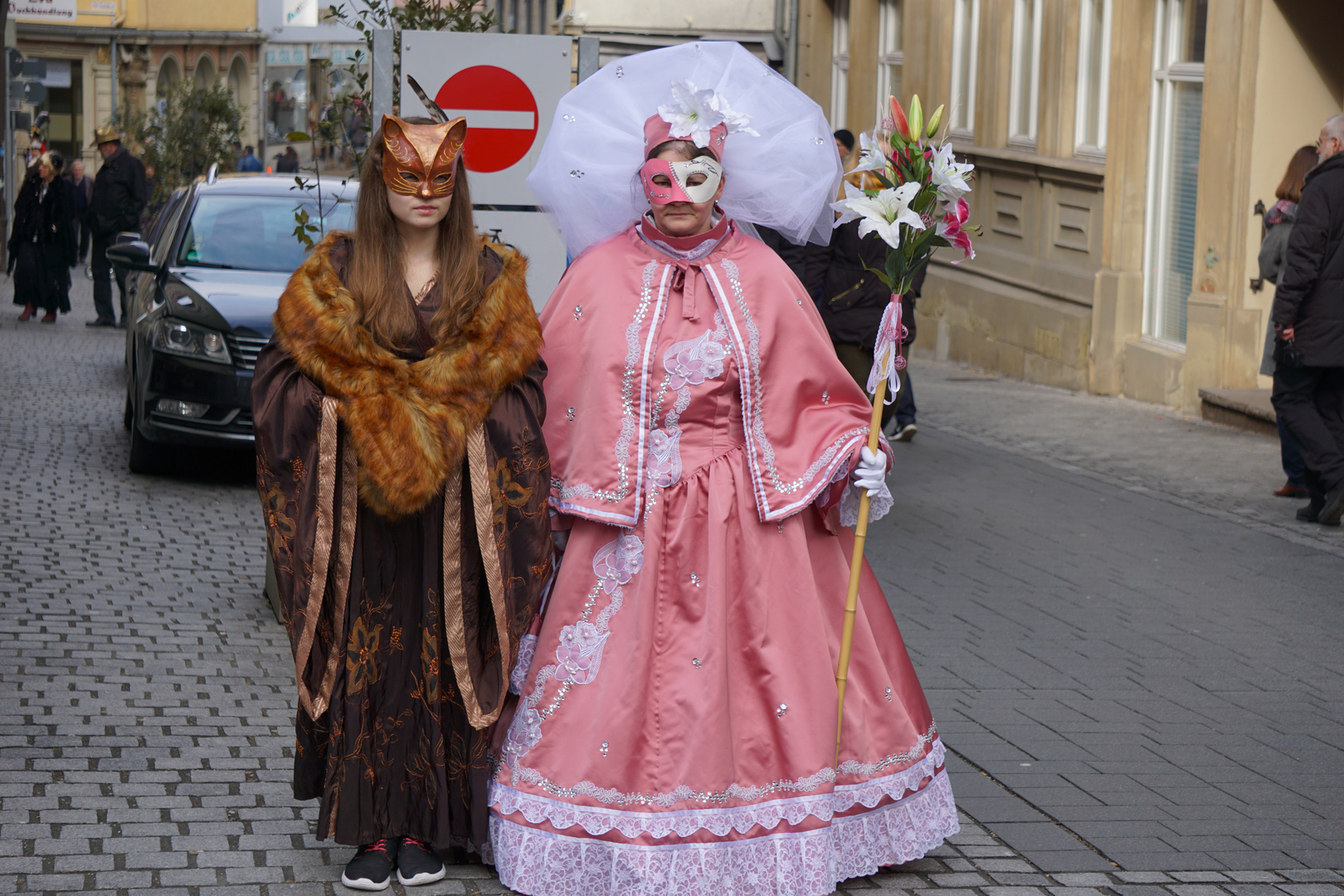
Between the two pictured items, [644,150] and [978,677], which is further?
[978,677]

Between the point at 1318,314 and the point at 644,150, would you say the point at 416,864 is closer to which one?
the point at 644,150

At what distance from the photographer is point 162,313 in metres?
9.20

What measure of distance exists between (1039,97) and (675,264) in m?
11.7

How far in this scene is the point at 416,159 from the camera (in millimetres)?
3736

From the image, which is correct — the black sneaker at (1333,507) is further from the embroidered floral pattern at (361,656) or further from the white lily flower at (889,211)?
the embroidered floral pattern at (361,656)

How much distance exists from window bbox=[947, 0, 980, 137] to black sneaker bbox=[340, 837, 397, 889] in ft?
45.8

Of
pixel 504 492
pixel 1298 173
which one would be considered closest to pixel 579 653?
pixel 504 492

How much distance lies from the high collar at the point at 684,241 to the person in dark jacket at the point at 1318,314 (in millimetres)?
5336

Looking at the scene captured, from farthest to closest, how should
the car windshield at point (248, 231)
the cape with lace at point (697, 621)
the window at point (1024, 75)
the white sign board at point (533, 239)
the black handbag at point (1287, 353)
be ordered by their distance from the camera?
the window at point (1024, 75) → the car windshield at point (248, 231) → the black handbag at point (1287, 353) → the white sign board at point (533, 239) → the cape with lace at point (697, 621)

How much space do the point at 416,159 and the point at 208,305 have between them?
5.69 metres

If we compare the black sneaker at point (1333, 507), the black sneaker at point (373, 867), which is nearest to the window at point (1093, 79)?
the black sneaker at point (1333, 507)

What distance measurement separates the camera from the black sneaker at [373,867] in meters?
3.82

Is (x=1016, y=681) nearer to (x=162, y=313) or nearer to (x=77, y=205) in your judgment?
(x=162, y=313)

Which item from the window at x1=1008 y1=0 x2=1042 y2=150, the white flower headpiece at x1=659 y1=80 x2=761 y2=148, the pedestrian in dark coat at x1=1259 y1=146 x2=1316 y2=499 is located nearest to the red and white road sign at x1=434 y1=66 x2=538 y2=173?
the white flower headpiece at x1=659 y1=80 x2=761 y2=148
